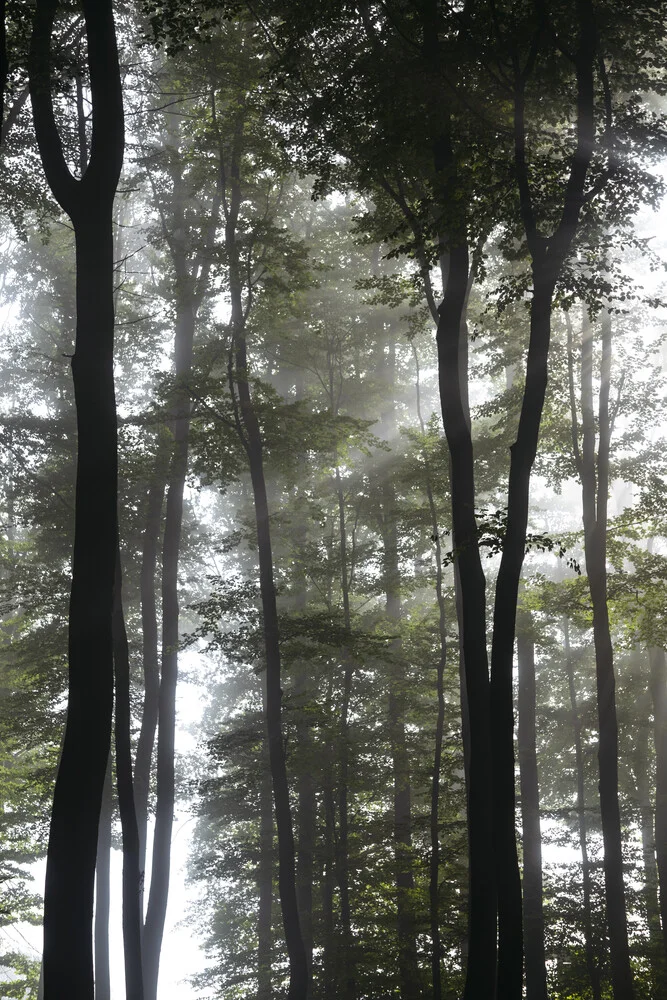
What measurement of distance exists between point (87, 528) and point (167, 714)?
1073 cm

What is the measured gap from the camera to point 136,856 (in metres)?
12.2

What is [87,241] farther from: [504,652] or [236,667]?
[236,667]

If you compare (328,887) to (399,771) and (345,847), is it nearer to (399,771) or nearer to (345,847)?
(345,847)

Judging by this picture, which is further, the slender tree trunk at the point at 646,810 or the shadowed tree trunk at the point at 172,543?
the slender tree trunk at the point at 646,810

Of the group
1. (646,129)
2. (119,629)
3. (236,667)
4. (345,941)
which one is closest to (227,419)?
(119,629)

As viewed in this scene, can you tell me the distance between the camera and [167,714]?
664 inches

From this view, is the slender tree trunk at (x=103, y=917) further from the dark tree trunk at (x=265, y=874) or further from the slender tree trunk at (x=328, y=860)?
the slender tree trunk at (x=328, y=860)

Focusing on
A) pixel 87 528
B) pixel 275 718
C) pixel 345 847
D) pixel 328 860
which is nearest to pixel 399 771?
pixel 345 847

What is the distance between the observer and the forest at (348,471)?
311 inches

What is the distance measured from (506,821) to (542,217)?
6.36 metres

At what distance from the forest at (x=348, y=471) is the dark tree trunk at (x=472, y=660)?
0.12ft

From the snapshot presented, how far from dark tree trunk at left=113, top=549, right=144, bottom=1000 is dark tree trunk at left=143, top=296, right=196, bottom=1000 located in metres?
3.19

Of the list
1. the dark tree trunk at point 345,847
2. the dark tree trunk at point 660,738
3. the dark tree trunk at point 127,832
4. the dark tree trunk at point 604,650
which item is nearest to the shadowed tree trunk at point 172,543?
the dark tree trunk at point 345,847

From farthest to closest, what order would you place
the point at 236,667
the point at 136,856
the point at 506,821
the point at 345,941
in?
the point at 236,667 < the point at 345,941 < the point at 136,856 < the point at 506,821
